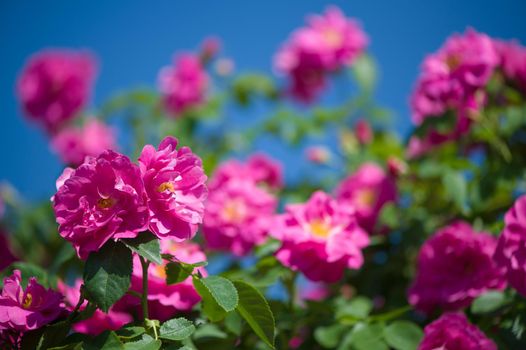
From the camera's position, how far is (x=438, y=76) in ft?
5.42

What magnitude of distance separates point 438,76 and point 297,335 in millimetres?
779

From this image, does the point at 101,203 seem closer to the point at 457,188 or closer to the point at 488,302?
the point at 488,302

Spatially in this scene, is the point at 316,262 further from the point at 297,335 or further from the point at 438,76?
the point at 438,76

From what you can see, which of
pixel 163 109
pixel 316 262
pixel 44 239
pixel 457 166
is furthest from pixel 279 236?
pixel 163 109

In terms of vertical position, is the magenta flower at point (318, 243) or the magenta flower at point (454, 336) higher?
the magenta flower at point (318, 243)

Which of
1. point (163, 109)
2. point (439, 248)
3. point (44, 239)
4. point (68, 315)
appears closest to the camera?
point (68, 315)

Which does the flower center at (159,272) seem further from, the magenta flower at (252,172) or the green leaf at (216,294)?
the magenta flower at (252,172)

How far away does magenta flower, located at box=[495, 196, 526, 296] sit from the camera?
1.13m

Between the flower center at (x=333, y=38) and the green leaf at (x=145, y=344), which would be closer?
the green leaf at (x=145, y=344)

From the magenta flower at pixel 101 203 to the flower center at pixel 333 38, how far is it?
170cm

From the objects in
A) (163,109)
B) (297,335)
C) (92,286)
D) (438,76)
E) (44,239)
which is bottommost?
(297,335)

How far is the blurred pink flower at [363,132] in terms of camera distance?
7.96ft

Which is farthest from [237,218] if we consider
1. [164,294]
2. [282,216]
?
[164,294]

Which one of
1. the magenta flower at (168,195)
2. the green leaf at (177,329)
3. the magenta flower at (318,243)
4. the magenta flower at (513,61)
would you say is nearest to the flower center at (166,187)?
the magenta flower at (168,195)
